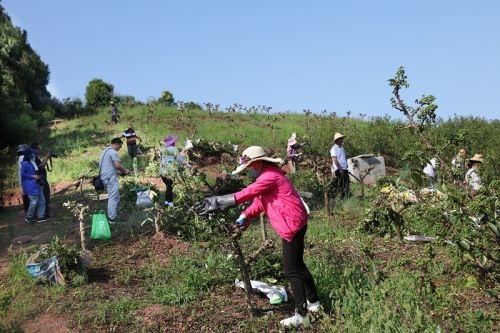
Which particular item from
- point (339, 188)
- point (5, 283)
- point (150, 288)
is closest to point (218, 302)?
point (150, 288)

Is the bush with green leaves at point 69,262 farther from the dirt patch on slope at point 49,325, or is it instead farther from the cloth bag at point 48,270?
the dirt patch on slope at point 49,325

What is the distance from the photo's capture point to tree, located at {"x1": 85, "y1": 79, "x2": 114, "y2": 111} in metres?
32.1

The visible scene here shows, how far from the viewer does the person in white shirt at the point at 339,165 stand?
1007 centimetres

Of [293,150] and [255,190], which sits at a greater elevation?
[255,190]

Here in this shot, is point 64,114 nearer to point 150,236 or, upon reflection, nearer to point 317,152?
point 317,152

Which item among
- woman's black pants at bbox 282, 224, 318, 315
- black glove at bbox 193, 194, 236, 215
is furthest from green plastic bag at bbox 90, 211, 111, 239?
woman's black pants at bbox 282, 224, 318, 315

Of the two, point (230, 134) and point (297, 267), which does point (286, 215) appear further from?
point (230, 134)

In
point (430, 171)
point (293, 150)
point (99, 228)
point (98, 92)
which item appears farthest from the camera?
point (98, 92)

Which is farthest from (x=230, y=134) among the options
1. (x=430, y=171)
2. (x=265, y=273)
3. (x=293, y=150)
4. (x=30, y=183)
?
(x=265, y=273)

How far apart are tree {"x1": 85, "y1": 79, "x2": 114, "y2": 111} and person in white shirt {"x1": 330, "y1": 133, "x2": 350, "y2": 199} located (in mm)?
23408

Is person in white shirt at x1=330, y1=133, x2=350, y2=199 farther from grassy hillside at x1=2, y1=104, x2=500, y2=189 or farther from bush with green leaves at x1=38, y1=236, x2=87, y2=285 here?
bush with green leaves at x1=38, y1=236, x2=87, y2=285

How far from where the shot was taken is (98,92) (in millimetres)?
34031

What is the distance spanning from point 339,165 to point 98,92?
27.1 metres

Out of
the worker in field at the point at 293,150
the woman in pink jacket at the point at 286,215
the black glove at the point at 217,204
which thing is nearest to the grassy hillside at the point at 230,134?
the worker in field at the point at 293,150
